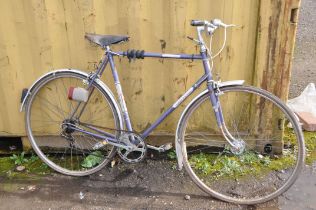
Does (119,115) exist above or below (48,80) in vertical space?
below

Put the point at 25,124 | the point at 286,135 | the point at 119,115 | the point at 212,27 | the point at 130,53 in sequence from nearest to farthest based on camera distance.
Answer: the point at 212,27, the point at 130,53, the point at 119,115, the point at 25,124, the point at 286,135

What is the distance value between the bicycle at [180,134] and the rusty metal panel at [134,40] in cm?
20

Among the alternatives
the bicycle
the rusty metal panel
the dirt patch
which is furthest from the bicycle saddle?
the dirt patch

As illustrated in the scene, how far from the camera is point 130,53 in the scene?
3812 mm

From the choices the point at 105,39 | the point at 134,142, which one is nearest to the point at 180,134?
the point at 134,142

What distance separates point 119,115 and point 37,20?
128cm

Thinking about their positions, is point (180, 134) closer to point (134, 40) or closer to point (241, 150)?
point (241, 150)

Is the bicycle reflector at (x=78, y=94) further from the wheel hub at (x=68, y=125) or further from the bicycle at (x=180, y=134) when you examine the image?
the wheel hub at (x=68, y=125)

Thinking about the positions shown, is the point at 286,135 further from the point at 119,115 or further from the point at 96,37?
the point at 96,37

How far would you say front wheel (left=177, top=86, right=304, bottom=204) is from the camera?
13.6ft

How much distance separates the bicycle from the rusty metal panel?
203 millimetres

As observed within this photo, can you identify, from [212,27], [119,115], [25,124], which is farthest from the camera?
[25,124]

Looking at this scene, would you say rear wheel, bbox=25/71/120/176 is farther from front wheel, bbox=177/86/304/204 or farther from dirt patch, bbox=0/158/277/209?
front wheel, bbox=177/86/304/204

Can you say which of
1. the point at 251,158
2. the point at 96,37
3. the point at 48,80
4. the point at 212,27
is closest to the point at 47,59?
the point at 48,80
